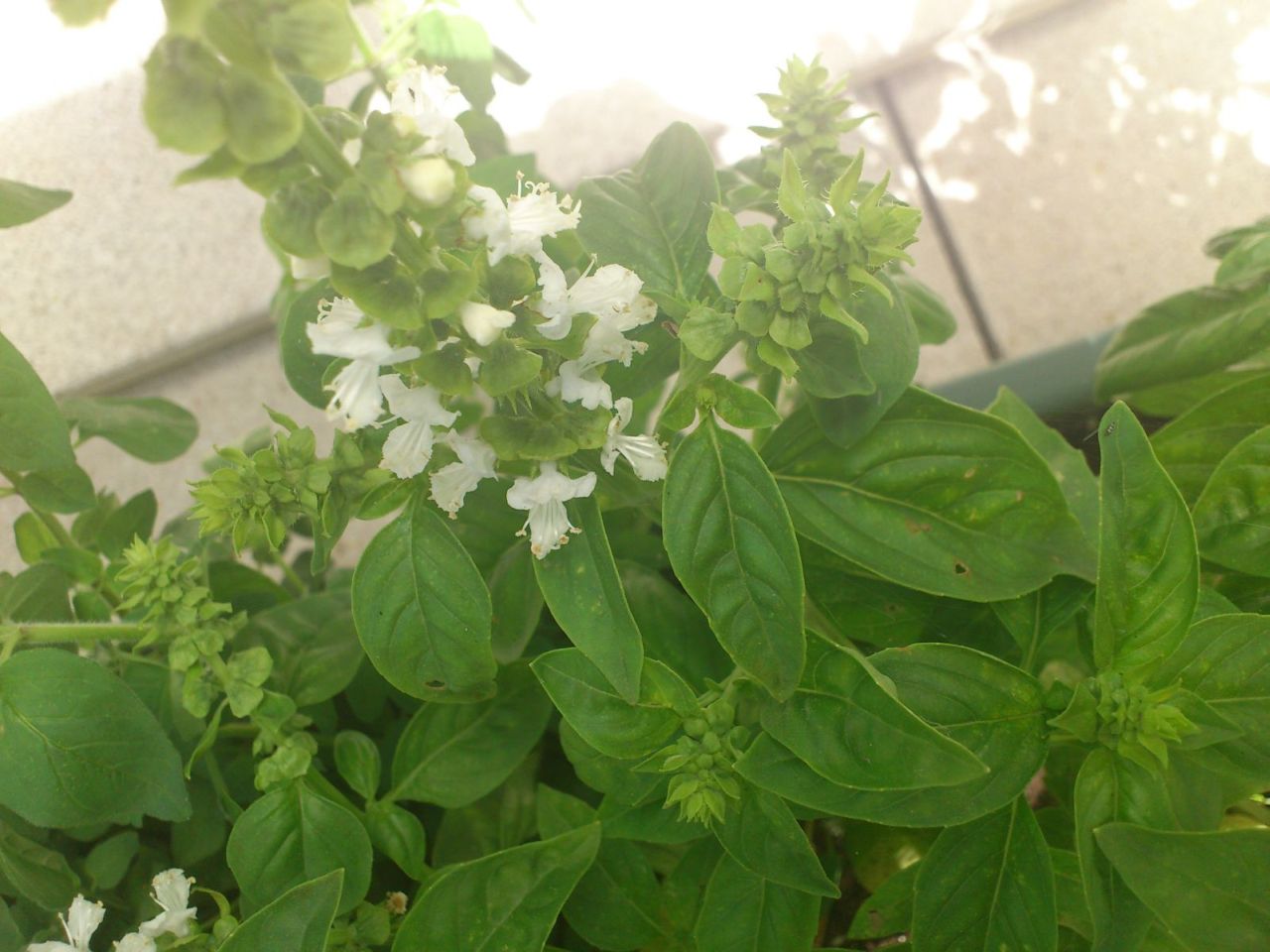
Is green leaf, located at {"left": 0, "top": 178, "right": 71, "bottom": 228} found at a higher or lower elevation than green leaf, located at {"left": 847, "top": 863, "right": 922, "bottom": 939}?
higher

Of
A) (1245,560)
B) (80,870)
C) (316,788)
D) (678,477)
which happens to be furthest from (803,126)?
(80,870)

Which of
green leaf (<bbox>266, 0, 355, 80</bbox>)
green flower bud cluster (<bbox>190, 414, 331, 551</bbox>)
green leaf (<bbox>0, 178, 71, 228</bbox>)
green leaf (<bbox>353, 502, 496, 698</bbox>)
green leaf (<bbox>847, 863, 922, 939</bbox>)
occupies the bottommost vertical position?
green leaf (<bbox>847, 863, 922, 939</bbox>)

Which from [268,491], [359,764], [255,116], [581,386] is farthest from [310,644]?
[255,116]

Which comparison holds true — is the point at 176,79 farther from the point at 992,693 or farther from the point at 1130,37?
the point at 1130,37

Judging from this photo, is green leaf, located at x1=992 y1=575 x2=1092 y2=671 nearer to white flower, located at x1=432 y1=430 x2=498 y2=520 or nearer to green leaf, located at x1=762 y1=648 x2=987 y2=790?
green leaf, located at x1=762 y1=648 x2=987 y2=790

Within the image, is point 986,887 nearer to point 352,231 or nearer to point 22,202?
point 352,231

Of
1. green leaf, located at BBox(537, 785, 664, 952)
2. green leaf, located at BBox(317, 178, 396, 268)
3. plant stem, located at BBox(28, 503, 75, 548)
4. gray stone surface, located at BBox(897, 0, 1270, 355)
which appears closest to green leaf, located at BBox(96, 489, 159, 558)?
plant stem, located at BBox(28, 503, 75, 548)
